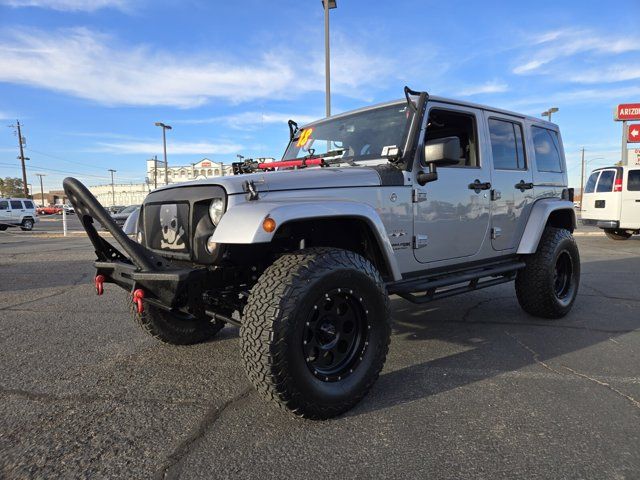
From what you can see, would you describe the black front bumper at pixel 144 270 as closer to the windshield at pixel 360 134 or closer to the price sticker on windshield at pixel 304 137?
the windshield at pixel 360 134

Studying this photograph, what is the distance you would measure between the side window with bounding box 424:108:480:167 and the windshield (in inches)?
17.7

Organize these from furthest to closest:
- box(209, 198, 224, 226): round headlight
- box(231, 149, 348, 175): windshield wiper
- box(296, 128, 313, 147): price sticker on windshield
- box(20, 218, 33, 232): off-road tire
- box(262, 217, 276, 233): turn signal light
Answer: box(20, 218, 33, 232): off-road tire
box(296, 128, 313, 147): price sticker on windshield
box(231, 149, 348, 175): windshield wiper
box(209, 198, 224, 226): round headlight
box(262, 217, 276, 233): turn signal light

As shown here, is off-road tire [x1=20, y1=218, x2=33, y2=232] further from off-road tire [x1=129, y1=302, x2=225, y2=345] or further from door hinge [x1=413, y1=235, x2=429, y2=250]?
door hinge [x1=413, y1=235, x2=429, y2=250]

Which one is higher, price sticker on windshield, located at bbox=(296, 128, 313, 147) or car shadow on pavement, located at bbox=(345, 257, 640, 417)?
price sticker on windshield, located at bbox=(296, 128, 313, 147)

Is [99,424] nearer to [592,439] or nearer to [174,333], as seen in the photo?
[174,333]

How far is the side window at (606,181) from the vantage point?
1194cm

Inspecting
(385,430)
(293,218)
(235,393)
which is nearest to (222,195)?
(293,218)

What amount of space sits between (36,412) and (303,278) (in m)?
1.78

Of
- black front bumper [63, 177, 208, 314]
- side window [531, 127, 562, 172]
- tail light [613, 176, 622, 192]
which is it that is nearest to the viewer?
black front bumper [63, 177, 208, 314]

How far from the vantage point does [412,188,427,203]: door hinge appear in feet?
10.6

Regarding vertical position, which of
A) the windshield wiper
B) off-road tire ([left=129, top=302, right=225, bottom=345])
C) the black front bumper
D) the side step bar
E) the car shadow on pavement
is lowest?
the car shadow on pavement

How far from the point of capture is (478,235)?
383 centimetres

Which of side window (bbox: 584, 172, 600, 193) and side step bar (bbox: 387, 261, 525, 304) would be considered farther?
side window (bbox: 584, 172, 600, 193)

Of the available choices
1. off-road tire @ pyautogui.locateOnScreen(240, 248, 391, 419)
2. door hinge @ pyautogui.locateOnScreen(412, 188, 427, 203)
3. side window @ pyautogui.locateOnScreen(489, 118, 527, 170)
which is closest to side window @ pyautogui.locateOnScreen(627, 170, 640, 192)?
side window @ pyautogui.locateOnScreen(489, 118, 527, 170)
